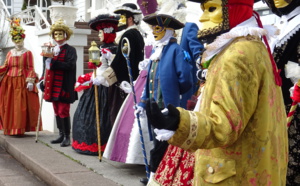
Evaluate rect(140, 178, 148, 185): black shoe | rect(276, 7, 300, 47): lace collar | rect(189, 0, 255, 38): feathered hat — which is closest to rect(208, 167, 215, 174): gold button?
rect(189, 0, 255, 38): feathered hat

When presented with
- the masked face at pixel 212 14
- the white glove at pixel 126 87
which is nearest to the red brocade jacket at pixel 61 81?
the white glove at pixel 126 87

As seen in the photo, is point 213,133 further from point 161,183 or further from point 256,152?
point 161,183

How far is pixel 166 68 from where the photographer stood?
3.98 m

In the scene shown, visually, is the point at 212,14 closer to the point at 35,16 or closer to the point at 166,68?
the point at 166,68

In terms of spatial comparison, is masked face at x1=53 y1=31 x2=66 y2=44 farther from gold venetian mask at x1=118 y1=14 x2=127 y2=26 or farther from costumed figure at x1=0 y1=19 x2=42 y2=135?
gold venetian mask at x1=118 y1=14 x2=127 y2=26

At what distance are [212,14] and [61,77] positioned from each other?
4.92 meters

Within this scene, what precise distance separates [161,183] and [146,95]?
5.01 ft

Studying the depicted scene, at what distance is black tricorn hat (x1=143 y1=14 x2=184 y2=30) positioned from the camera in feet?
13.4

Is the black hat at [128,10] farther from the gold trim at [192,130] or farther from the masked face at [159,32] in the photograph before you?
the gold trim at [192,130]

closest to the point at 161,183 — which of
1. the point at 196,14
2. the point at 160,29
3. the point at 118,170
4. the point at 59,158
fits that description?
the point at 160,29

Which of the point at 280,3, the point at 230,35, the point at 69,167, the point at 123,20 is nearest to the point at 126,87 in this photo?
Answer: the point at 123,20

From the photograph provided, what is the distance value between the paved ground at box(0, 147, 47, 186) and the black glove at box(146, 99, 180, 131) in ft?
13.4

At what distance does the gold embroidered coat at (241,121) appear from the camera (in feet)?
6.08

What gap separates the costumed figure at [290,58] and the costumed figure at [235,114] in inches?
41.8
